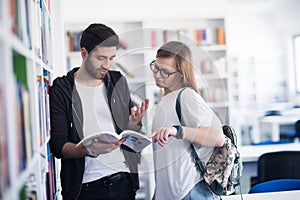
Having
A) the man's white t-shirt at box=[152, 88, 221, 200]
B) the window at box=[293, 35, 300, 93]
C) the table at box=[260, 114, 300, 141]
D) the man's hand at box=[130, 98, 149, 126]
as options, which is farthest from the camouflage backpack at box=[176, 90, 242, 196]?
the window at box=[293, 35, 300, 93]

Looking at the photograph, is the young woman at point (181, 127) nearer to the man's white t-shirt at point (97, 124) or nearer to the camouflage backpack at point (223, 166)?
the camouflage backpack at point (223, 166)

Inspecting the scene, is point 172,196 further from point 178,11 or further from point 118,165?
point 178,11

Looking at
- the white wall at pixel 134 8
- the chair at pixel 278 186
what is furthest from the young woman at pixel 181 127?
the white wall at pixel 134 8

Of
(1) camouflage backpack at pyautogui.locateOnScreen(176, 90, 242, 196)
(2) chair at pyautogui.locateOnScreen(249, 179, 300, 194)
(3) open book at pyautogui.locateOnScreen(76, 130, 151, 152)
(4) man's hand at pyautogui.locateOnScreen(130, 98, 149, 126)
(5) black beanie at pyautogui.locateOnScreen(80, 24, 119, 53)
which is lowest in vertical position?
(2) chair at pyautogui.locateOnScreen(249, 179, 300, 194)

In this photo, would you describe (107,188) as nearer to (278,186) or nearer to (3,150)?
(3,150)

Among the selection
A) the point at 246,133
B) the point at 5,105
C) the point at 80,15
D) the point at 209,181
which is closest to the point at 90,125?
the point at 209,181

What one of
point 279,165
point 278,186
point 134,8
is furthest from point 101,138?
point 134,8

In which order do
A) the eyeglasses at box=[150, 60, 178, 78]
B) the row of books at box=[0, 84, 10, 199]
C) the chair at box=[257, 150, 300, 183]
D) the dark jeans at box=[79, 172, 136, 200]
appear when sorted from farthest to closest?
1. the chair at box=[257, 150, 300, 183]
2. the dark jeans at box=[79, 172, 136, 200]
3. the eyeglasses at box=[150, 60, 178, 78]
4. the row of books at box=[0, 84, 10, 199]

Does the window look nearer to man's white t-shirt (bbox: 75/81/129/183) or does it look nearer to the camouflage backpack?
the camouflage backpack

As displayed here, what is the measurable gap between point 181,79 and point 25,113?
2.09ft

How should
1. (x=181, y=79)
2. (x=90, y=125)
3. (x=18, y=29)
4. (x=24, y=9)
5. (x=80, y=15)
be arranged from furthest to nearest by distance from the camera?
(x=80, y=15), (x=90, y=125), (x=181, y=79), (x=24, y=9), (x=18, y=29)

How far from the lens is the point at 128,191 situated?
6.04ft

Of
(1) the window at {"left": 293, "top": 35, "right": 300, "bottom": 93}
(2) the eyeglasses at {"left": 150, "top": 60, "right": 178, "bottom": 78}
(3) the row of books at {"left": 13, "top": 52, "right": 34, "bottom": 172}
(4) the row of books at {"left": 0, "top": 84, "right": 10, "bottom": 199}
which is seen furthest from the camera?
(1) the window at {"left": 293, "top": 35, "right": 300, "bottom": 93}

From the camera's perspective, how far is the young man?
5.62 feet
